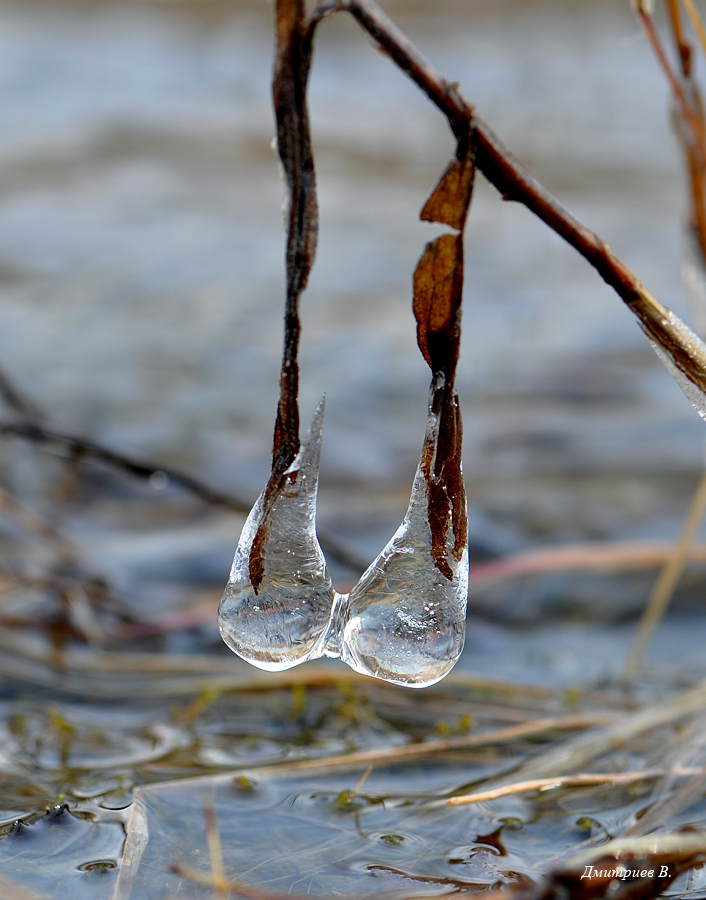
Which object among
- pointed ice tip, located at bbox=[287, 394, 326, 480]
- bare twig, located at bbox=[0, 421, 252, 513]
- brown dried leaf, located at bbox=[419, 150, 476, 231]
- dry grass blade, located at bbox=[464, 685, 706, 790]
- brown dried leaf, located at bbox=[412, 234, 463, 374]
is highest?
bare twig, located at bbox=[0, 421, 252, 513]

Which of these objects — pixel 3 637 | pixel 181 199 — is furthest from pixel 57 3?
pixel 3 637

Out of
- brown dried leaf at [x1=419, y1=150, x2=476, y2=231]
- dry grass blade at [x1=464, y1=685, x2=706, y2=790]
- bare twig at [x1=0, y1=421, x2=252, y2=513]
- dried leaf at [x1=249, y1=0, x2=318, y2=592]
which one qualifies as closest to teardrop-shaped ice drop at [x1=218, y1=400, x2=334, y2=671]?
dried leaf at [x1=249, y1=0, x2=318, y2=592]

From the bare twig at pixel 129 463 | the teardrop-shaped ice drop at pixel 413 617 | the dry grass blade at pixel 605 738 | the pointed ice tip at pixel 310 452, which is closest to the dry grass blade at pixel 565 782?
the dry grass blade at pixel 605 738

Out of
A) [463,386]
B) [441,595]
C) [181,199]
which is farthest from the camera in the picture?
[181,199]

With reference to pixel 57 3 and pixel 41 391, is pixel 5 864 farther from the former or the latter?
pixel 57 3

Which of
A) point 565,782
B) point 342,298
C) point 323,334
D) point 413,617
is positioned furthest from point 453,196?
point 342,298

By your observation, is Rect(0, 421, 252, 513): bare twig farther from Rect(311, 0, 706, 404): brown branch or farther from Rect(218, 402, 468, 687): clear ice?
Rect(311, 0, 706, 404): brown branch

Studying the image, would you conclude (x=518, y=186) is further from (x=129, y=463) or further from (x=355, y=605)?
(x=129, y=463)
